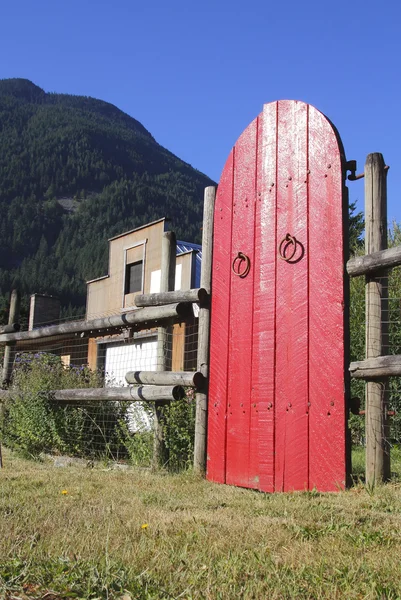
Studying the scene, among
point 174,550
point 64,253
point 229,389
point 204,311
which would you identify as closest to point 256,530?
point 174,550

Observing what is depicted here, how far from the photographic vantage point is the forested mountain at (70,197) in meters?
105

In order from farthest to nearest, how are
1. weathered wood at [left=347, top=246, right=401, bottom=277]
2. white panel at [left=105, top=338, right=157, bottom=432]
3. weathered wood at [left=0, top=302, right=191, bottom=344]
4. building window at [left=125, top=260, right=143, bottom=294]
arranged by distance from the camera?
1. building window at [left=125, top=260, right=143, bottom=294]
2. white panel at [left=105, top=338, right=157, bottom=432]
3. weathered wood at [left=0, top=302, right=191, bottom=344]
4. weathered wood at [left=347, top=246, right=401, bottom=277]

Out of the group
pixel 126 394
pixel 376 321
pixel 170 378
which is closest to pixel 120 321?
pixel 126 394

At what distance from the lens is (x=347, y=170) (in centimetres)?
518

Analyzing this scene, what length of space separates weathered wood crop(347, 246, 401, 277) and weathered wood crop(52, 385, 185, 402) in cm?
196

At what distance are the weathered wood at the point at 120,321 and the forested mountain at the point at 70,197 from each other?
7029cm

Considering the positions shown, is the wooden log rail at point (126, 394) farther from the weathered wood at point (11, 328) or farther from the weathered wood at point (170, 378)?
the weathered wood at point (11, 328)

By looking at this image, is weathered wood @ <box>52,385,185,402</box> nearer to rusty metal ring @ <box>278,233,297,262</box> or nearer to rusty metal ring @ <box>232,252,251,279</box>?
rusty metal ring @ <box>232,252,251,279</box>

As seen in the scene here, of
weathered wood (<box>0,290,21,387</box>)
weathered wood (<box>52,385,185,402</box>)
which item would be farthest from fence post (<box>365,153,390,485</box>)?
weathered wood (<box>0,290,21,387</box>)

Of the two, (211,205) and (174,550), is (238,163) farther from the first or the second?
(174,550)

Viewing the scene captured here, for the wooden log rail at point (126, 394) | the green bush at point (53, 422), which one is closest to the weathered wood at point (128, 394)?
the wooden log rail at point (126, 394)

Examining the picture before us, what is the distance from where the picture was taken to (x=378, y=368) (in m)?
4.46

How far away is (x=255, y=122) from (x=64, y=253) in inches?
4483

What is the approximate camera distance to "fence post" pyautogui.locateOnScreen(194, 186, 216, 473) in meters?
5.67
